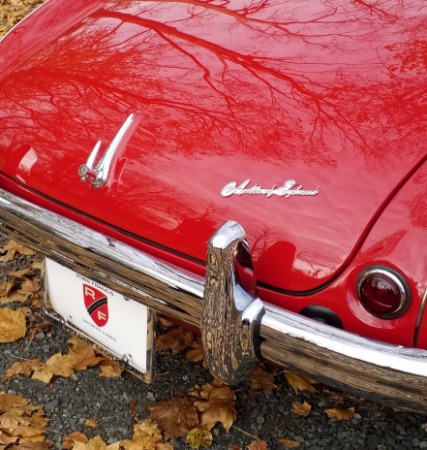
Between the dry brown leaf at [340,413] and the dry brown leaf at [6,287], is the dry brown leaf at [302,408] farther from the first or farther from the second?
the dry brown leaf at [6,287]

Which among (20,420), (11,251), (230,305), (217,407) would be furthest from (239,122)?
(11,251)

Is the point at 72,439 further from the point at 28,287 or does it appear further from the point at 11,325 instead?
the point at 28,287

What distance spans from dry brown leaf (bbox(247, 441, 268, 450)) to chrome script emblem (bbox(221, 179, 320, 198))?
40.5 inches

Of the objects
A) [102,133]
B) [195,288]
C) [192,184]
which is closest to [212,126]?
[192,184]

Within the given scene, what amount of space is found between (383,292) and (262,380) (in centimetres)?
111

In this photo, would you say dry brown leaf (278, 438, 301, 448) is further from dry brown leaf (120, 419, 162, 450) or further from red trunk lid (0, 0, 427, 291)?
red trunk lid (0, 0, 427, 291)

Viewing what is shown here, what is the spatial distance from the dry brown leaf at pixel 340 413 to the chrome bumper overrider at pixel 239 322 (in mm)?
739

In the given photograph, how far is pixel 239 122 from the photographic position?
2.06 metres

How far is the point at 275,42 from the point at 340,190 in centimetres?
68

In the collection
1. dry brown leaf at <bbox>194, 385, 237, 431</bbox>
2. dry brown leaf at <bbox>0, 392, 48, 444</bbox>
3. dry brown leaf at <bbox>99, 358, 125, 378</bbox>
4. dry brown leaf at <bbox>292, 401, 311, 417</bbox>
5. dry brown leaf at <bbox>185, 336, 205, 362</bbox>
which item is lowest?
dry brown leaf at <bbox>292, 401, 311, 417</bbox>

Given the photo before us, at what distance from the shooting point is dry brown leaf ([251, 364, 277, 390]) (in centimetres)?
270

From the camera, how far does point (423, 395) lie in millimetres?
1728

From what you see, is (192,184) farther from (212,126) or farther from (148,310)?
(148,310)

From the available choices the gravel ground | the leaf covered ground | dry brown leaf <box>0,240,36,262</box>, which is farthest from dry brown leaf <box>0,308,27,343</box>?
dry brown leaf <box>0,240,36,262</box>
